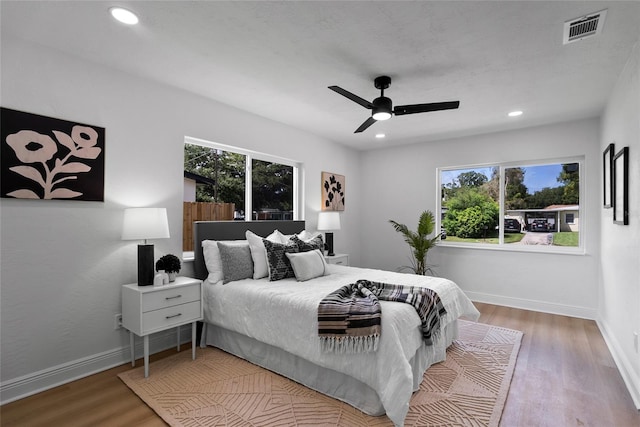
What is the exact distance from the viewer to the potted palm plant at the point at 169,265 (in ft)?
9.39

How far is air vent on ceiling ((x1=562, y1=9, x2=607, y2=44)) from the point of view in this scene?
6.66ft

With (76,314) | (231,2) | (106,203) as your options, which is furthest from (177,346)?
(231,2)

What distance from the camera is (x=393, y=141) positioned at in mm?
5395

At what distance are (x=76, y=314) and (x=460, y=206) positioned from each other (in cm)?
509

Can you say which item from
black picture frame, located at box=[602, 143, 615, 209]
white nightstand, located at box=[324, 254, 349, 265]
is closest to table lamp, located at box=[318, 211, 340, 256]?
white nightstand, located at box=[324, 254, 349, 265]

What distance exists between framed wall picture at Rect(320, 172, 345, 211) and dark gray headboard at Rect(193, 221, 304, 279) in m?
1.07

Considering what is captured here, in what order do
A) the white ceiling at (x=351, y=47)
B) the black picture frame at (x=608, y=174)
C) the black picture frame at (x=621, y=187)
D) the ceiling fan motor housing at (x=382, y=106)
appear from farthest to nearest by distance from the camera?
the black picture frame at (x=608, y=174), the ceiling fan motor housing at (x=382, y=106), the black picture frame at (x=621, y=187), the white ceiling at (x=351, y=47)

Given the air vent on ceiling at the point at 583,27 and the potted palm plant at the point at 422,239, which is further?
the potted palm plant at the point at 422,239

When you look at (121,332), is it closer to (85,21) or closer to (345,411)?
(345,411)

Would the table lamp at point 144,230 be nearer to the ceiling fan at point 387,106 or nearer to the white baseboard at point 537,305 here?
the ceiling fan at point 387,106

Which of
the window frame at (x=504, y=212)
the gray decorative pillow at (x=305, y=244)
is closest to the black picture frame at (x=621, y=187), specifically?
the window frame at (x=504, y=212)

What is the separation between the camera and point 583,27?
6.97ft

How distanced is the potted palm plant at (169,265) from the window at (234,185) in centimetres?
54

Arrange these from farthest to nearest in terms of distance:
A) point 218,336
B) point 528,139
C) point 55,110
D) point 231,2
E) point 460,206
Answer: point 460,206
point 528,139
point 218,336
point 55,110
point 231,2
